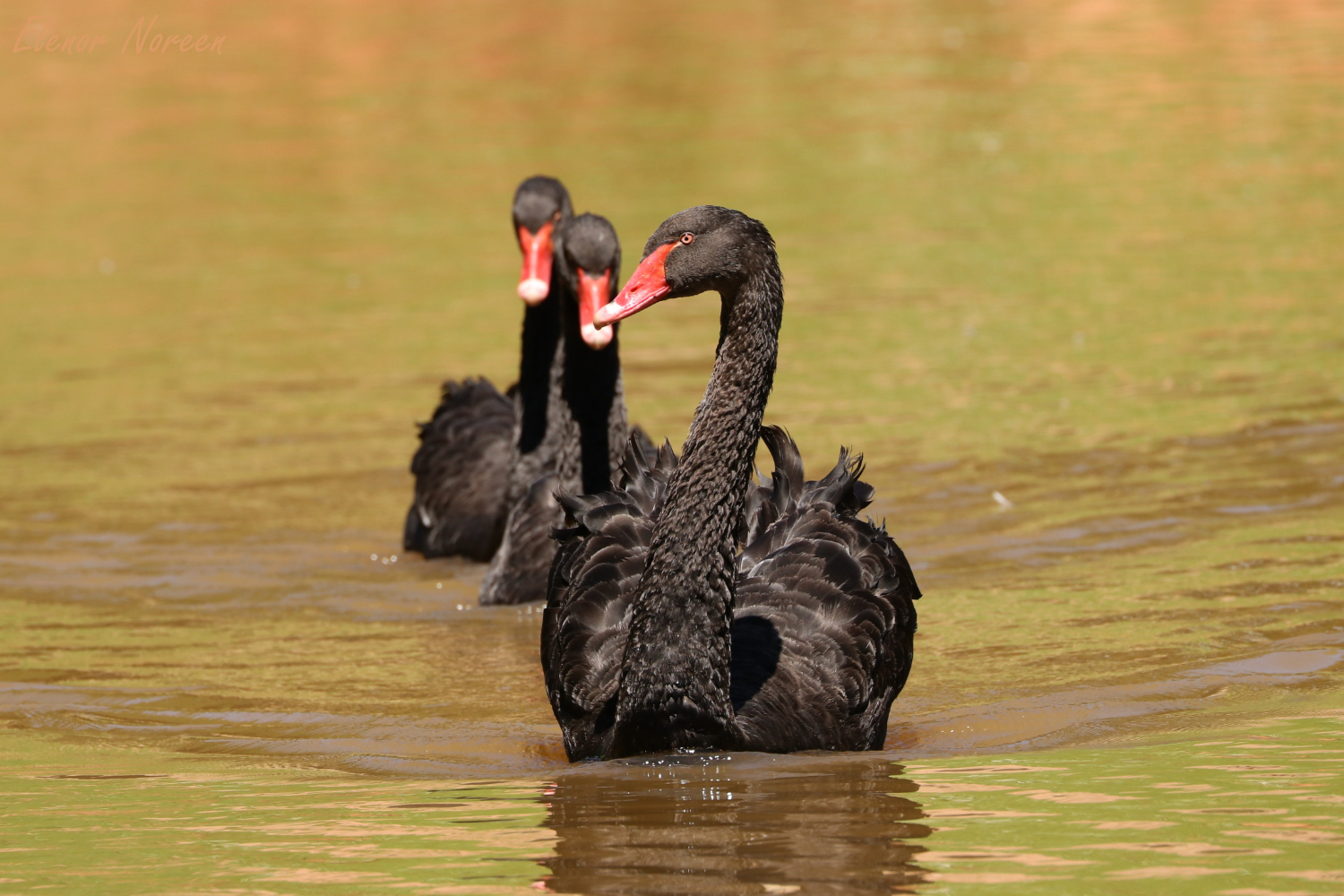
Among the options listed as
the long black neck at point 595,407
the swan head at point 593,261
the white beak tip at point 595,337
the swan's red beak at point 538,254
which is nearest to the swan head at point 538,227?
the swan's red beak at point 538,254

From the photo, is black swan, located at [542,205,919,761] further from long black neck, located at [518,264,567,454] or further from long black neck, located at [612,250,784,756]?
long black neck, located at [518,264,567,454]

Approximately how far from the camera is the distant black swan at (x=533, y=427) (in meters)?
8.62

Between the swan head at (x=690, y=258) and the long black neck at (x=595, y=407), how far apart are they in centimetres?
289

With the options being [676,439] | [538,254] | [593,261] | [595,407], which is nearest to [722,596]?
[593,261]

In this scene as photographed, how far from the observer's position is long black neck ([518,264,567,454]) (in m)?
9.57

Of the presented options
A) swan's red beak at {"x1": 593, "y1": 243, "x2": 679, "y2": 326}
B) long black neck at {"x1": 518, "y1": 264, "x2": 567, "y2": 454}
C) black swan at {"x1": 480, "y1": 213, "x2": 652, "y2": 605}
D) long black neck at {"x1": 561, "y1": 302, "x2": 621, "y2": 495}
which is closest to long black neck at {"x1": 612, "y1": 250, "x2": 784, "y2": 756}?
swan's red beak at {"x1": 593, "y1": 243, "x2": 679, "y2": 326}

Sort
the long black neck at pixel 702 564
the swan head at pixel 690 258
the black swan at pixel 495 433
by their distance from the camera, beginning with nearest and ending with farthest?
the long black neck at pixel 702 564 → the swan head at pixel 690 258 → the black swan at pixel 495 433

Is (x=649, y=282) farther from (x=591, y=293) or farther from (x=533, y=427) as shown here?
(x=533, y=427)

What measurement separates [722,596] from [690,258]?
1.05 m

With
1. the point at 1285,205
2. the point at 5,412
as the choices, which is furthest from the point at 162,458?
the point at 1285,205

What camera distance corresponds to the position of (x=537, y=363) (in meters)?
9.73

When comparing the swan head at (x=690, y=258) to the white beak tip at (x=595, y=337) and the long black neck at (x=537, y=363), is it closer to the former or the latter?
the white beak tip at (x=595, y=337)

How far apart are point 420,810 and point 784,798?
3.44ft

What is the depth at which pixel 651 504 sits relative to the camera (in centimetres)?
682
